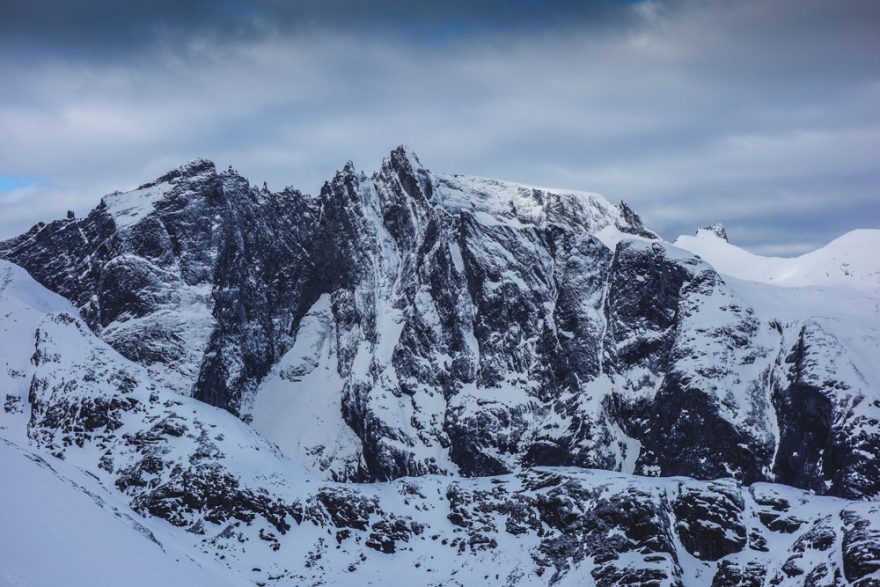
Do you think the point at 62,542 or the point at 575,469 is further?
the point at 575,469

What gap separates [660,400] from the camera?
188m

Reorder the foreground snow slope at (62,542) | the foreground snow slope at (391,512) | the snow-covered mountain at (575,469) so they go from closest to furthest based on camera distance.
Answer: the foreground snow slope at (62,542), the foreground snow slope at (391,512), the snow-covered mountain at (575,469)

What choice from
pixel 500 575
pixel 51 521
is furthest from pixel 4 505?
pixel 500 575

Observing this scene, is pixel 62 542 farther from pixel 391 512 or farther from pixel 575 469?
pixel 575 469

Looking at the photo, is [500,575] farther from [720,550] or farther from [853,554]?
[853,554]

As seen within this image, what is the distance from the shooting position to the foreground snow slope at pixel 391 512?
138 metres

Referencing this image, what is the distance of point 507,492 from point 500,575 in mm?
21807

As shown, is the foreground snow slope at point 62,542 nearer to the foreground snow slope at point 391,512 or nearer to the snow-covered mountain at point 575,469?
the foreground snow slope at point 391,512

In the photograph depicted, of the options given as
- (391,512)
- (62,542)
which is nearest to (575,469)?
(391,512)

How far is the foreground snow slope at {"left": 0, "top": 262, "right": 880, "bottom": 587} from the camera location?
13800cm

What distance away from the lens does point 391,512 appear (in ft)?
534

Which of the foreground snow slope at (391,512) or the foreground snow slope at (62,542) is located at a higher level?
the foreground snow slope at (62,542)

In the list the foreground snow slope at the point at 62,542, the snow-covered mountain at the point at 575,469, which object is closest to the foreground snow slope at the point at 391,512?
the snow-covered mountain at the point at 575,469

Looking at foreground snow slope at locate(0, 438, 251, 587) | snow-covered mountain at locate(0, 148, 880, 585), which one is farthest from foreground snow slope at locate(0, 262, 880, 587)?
foreground snow slope at locate(0, 438, 251, 587)
